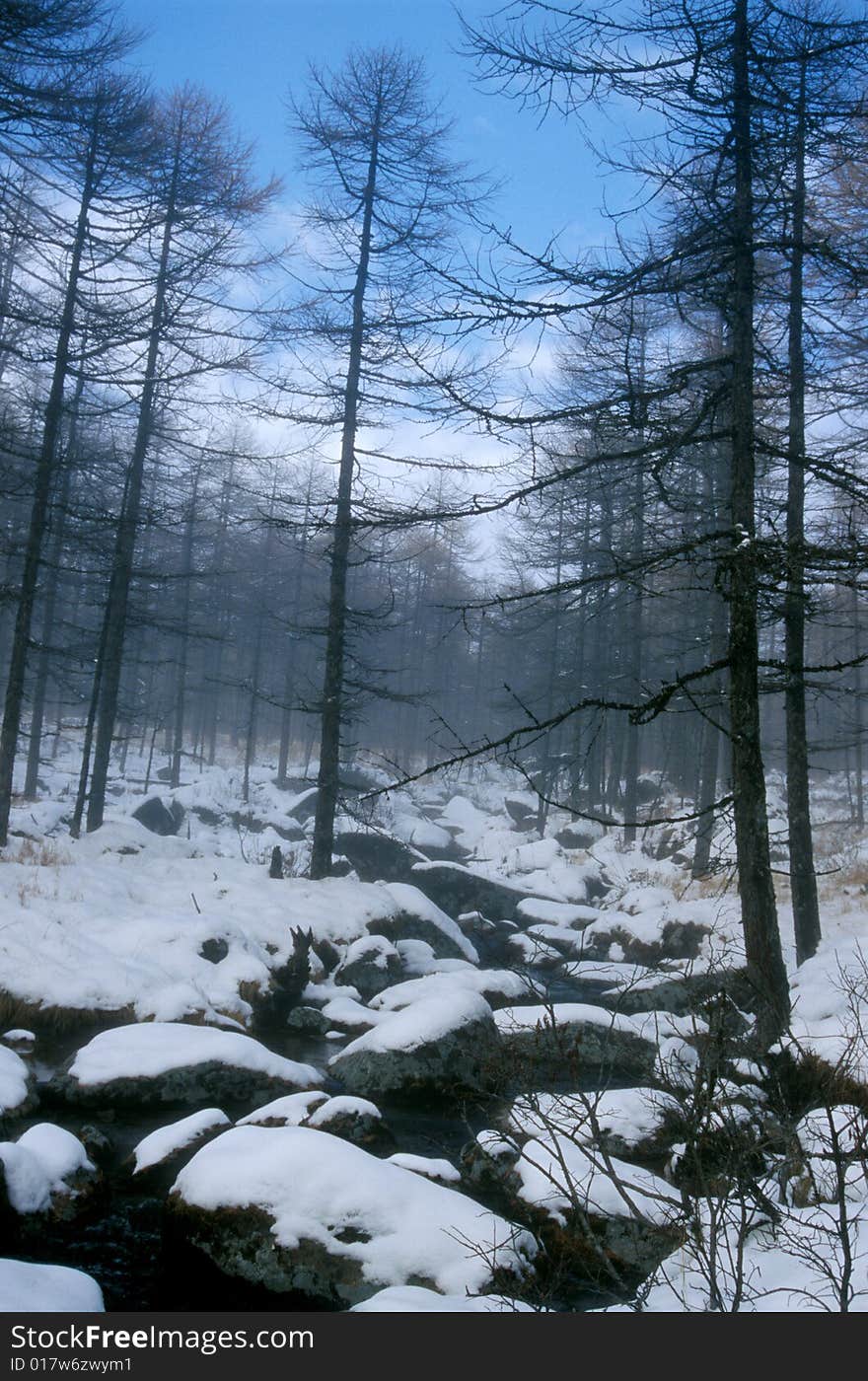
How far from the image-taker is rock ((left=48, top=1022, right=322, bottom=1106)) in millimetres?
7676

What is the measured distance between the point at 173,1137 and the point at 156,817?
62.7ft

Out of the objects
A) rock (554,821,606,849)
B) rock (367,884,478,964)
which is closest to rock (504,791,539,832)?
rock (554,821,606,849)

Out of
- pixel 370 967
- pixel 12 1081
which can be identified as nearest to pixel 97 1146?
pixel 12 1081

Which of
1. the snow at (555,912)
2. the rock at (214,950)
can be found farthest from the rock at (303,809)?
the rock at (214,950)

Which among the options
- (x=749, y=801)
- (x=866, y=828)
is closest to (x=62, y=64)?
(x=749, y=801)

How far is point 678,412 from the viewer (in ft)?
24.6

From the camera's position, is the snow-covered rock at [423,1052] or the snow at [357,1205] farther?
the snow-covered rock at [423,1052]

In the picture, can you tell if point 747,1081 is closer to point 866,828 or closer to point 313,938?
point 313,938

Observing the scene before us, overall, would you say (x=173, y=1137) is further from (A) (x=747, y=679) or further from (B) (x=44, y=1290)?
(A) (x=747, y=679)

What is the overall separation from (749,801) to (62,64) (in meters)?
11.2

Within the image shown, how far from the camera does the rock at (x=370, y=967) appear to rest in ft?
40.9

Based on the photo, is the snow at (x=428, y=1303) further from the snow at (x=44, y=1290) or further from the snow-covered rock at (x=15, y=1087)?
the snow-covered rock at (x=15, y=1087)

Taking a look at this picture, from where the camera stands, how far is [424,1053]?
862 centimetres

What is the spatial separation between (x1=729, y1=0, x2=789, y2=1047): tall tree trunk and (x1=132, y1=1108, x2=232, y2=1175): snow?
4.27 m
